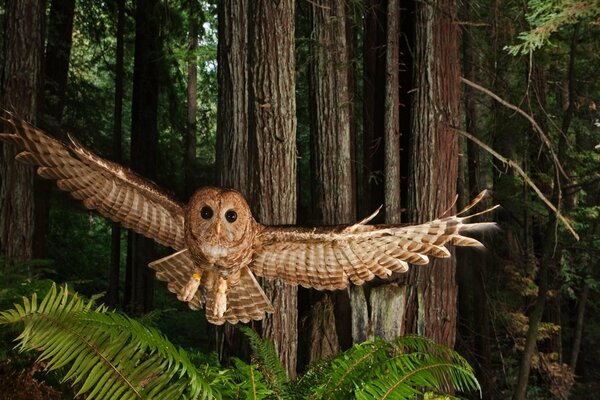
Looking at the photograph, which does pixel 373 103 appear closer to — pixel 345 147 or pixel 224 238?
pixel 345 147

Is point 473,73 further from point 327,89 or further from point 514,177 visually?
point 327,89

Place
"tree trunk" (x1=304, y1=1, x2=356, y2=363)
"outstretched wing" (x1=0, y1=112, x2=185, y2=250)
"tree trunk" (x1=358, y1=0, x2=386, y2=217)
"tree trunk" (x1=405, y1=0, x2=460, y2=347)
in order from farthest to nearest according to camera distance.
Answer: "tree trunk" (x1=358, y1=0, x2=386, y2=217) < "tree trunk" (x1=304, y1=1, x2=356, y2=363) < "tree trunk" (x1=405, y1=0, x2=460, y2=347) < "outstretched wing" (x1=0, y1=112, x2=185, y2=250)

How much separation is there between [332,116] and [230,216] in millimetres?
2535

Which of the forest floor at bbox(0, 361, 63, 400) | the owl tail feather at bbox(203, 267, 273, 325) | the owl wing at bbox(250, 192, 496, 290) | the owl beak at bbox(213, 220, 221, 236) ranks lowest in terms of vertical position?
the forest floor at bbox(0, 361, 63, 400)

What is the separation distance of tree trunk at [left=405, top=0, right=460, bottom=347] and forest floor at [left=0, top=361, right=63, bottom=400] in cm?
237

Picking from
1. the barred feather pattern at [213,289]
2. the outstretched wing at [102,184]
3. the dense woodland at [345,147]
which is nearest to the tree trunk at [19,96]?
the dense woodland at [345,147]

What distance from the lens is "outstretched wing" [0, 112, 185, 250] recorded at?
2.56 meters

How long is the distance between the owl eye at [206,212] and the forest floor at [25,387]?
1.54 m

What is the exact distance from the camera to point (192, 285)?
271cm

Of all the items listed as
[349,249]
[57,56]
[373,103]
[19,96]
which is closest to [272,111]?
[349,249]

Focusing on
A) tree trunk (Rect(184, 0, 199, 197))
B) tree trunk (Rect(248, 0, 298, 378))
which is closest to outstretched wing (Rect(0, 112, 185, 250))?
tree trunk (Rect(248, 0, 298, 378))

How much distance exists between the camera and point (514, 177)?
8328mm

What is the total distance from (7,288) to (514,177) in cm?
665

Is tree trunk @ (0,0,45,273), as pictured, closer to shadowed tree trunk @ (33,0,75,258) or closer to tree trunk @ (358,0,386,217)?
shadowed tree trunk @ (33,0,75,258)
